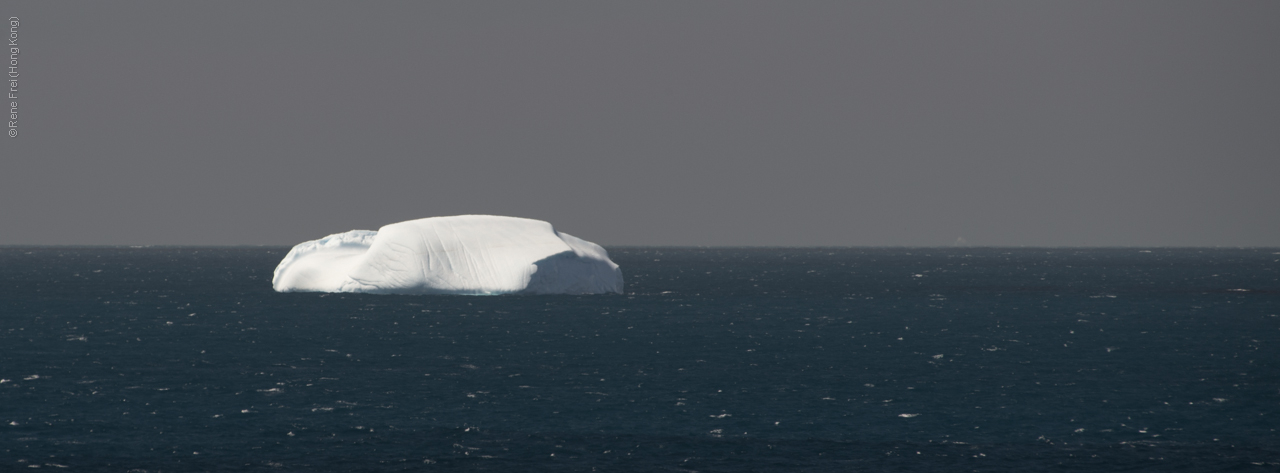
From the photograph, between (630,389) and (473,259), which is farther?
(473,259)

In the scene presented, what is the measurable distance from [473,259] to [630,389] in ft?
112

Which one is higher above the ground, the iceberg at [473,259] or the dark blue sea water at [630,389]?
the iceberg at [473,259]

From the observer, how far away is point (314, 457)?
23734 mm

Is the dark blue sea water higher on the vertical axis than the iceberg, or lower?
lower

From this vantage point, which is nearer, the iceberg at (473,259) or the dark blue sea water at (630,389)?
the dark blue sea water at (630,389)

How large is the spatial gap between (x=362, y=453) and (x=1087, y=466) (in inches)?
565

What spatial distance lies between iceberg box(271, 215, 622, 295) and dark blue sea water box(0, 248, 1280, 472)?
170 cm

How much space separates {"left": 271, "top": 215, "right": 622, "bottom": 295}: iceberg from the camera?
65.8 metres

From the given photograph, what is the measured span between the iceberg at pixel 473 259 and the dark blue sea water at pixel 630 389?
66.9 inches

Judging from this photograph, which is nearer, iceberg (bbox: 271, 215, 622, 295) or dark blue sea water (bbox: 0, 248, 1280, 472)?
dark blue sea water (bbox: 0, 248, 1280, 472)

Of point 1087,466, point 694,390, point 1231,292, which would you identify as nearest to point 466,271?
point 694,390

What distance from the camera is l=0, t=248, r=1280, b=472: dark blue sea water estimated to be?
24312 millimetres

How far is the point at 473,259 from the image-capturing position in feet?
218

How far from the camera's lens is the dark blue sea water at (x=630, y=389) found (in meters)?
24.3
